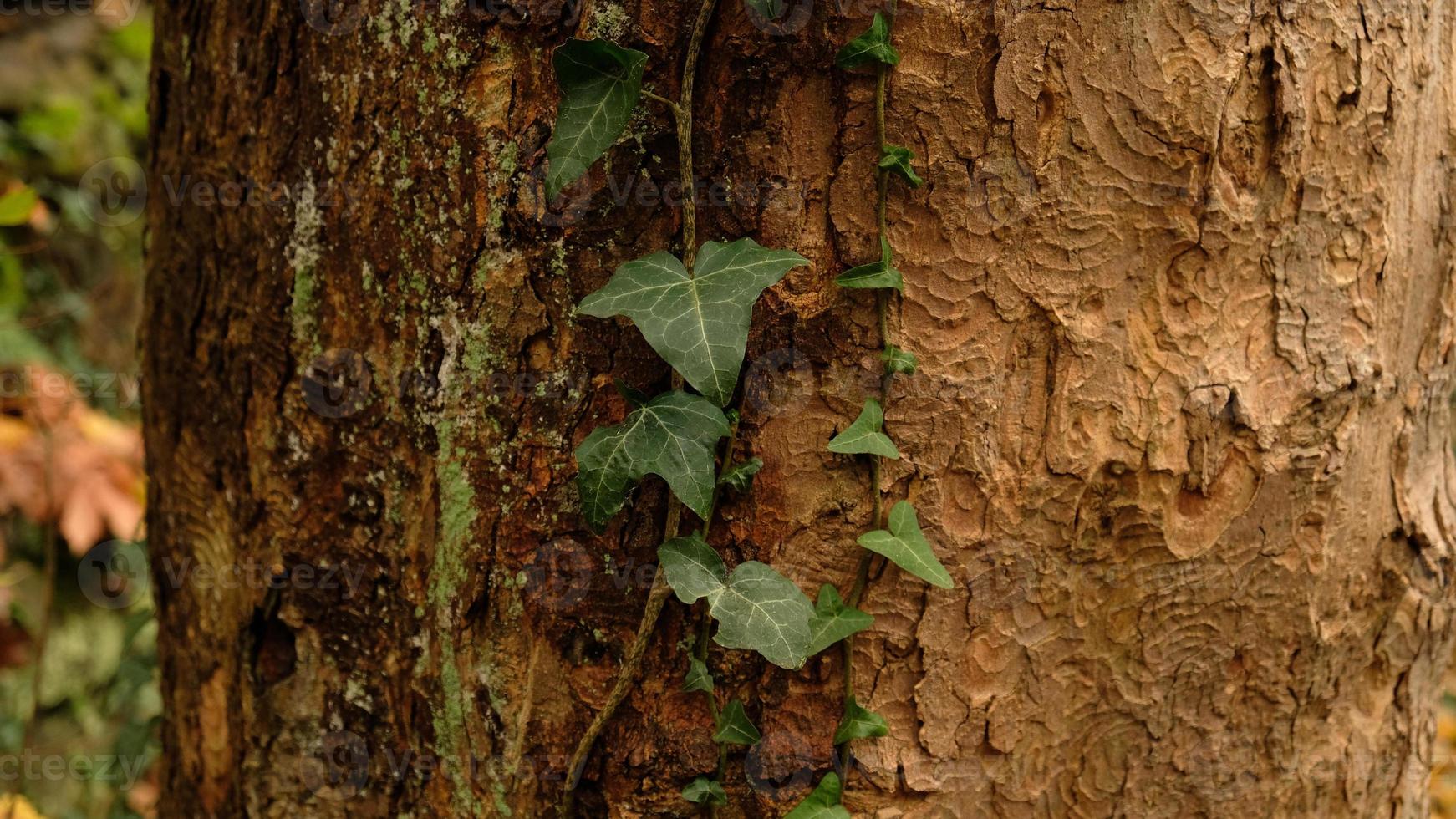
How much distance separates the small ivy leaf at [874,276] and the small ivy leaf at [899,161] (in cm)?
7

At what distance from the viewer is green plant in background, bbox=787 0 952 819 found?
105cm

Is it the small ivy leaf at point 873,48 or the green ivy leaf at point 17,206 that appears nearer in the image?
the small ivy leaf at point 873,48

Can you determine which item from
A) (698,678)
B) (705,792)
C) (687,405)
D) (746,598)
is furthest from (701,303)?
(705,792)

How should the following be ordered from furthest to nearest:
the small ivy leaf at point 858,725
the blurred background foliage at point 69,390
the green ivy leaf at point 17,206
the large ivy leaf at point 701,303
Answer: the blurred background foliage at point 69,390 → the green ivy leaf at point 17,206 → the small ivy leaf at point 858,725 → the large ivy leaf at point 701,303

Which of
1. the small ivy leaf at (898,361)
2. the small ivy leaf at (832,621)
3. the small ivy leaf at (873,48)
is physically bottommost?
the small ivy leaf at (832,621)

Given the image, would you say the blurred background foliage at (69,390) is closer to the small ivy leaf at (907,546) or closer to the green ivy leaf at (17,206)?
the green ivy leaf at (17,206)

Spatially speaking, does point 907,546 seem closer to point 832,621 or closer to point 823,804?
point 832,621

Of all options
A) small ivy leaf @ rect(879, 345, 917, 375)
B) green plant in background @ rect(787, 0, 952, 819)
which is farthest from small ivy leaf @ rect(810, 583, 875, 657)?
small ivy leaf @ rect(879, 345, 917, 375)

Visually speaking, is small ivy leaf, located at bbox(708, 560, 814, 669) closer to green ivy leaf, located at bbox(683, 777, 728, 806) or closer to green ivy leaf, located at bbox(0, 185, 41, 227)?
green ivy leaf, located at bbox(683, 777, 728, 806)

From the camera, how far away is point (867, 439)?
1.08 metres

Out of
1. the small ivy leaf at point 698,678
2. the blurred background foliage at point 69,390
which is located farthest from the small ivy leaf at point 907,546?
the blurred background foliage at point 69,390

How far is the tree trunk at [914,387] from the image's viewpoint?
1.09m

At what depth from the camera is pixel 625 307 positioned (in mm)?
1027

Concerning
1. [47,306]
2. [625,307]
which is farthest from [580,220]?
[47,306]
